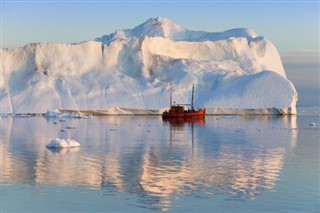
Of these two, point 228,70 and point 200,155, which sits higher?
point 228,70

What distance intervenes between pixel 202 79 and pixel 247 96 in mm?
4416

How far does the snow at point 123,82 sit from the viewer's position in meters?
38.5

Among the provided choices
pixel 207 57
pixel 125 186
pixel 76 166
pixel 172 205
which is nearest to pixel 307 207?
pixel 172 205

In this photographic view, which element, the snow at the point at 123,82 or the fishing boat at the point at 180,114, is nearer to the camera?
the fishing boat at the point at 180,114

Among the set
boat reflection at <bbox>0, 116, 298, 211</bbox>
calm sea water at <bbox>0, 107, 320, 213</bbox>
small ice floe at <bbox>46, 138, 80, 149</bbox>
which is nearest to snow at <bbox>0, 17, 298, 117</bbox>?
boat reflection at <bbox>0, 116, 298, 211</bbox>

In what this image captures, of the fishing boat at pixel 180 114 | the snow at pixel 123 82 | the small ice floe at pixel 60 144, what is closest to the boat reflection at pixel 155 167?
the small ice floe at pixel 60 144

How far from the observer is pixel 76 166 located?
10961mm

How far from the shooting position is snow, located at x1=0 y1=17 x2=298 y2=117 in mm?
38531

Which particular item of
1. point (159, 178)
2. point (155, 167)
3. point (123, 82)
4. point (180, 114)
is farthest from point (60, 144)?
point (123, 82)

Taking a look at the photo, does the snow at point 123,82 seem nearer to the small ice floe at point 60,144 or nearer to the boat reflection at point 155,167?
the boat reflection at point 155,167

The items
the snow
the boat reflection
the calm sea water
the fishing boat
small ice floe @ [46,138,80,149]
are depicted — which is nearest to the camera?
the calm sea water

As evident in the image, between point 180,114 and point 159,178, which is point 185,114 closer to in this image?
point 180,114

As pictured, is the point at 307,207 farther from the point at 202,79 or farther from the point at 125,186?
the point at 202,79

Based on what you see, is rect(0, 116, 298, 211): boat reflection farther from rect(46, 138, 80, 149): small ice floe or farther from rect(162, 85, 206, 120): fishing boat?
rect(162, 85, 206, 120): fishing boat
